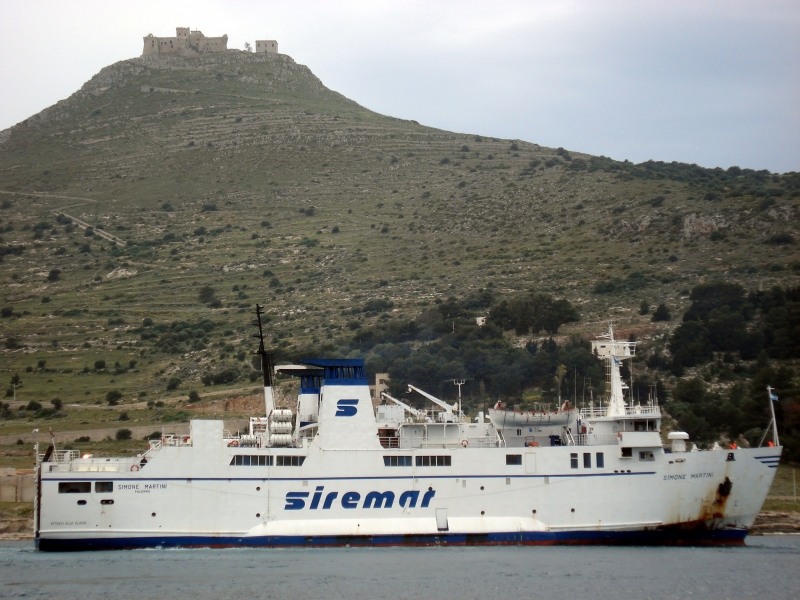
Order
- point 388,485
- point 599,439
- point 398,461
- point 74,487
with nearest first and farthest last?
point 74,487 → point 388,485 → point 398,461 → point 599,439

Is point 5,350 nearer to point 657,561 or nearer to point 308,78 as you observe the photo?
point 657,561

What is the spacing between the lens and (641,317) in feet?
221

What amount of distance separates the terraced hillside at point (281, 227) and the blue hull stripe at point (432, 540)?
3312cm

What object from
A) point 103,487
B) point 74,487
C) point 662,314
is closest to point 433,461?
point 103,487

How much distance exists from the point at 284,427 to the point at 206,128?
98856 mm

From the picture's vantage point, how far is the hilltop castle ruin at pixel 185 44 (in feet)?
471

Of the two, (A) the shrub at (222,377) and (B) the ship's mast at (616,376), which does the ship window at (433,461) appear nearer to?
(B) the ship's mast at (616,376)

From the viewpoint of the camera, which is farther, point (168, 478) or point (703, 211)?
point (703, 211)

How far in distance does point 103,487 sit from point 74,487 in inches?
35.1

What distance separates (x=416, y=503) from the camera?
31453 millimetres

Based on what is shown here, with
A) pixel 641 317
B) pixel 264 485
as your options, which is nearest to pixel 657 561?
pixel 264 485

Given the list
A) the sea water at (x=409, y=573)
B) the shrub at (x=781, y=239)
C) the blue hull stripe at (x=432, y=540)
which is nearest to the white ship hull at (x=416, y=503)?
the blue hull stripe at (x=432, y=540)

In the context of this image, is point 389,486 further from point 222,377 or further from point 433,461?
point 222,377

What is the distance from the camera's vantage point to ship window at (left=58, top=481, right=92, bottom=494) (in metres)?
30.6
